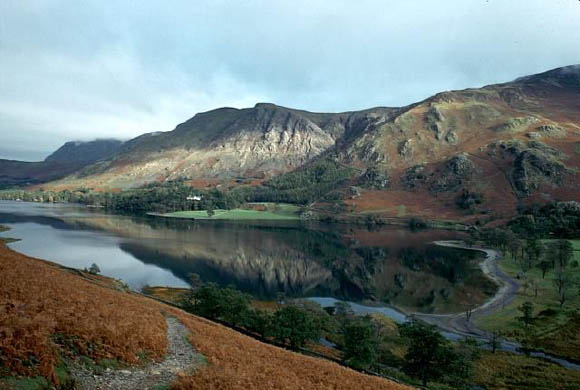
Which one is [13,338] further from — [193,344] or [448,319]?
[448,319]

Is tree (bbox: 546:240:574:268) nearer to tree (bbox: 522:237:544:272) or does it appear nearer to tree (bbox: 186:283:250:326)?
tree (bbox: 522:237:544:272)

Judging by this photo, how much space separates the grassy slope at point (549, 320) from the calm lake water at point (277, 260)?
9462 mm

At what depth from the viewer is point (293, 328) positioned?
44.1 m

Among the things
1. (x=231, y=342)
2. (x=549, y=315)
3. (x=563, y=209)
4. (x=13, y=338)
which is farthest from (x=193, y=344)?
(x=563, y=209)

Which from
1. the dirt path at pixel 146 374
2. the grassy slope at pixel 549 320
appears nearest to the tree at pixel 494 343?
the grassy slope at pixel 549 320

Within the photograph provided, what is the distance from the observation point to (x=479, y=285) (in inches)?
3661

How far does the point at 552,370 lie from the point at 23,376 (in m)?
52.1

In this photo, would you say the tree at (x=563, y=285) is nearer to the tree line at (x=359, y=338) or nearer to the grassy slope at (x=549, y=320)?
the grassy slope at (x=549, y=320)

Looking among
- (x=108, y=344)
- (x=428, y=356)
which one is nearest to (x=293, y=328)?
(x=428, y=356)

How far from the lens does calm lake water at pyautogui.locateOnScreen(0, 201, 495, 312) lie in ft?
295

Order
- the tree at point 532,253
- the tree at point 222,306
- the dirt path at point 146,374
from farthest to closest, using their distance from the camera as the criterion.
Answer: the tree at point 532,253 < the tree at point 222,306 < the dirt path at point 146,374

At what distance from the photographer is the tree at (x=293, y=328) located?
143 feet

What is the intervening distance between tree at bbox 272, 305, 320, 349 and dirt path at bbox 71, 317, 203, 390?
83.2 feet

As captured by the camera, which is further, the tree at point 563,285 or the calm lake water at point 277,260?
the calm lake water at point 277,260
